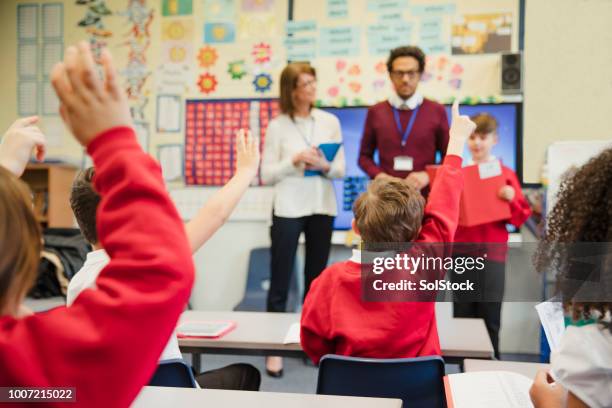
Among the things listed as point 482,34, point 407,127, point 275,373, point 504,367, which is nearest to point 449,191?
point 504,367

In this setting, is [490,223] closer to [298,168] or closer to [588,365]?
[298,168]

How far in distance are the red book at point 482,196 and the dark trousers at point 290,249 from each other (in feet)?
2.83

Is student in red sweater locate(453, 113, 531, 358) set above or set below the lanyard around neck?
below

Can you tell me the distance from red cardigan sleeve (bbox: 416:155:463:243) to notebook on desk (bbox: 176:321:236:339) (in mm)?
794

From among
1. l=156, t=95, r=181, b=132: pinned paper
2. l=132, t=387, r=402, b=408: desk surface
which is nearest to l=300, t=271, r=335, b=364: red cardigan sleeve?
l=132, t=387, r=402, b=408: desk surface

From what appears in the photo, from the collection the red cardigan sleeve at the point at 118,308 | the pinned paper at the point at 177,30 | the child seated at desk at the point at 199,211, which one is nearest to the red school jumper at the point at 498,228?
the child seated at desk at the point at 199,211

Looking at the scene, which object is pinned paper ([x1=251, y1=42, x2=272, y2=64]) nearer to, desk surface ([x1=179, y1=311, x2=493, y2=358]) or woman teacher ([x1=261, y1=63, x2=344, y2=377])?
woman teacher ([x1=261, y1=63, x2=344, y2=377])

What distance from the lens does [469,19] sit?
390 centimetres

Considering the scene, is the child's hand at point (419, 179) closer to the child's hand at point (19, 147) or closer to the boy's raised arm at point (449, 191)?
the boy's raised arm at point (449, 191)

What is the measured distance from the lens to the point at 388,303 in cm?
150

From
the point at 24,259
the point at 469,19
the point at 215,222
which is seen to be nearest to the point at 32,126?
the point at 215,222

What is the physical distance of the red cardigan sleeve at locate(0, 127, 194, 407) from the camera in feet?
1.80

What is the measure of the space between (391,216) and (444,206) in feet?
0.52

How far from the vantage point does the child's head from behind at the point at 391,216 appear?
1.54m
